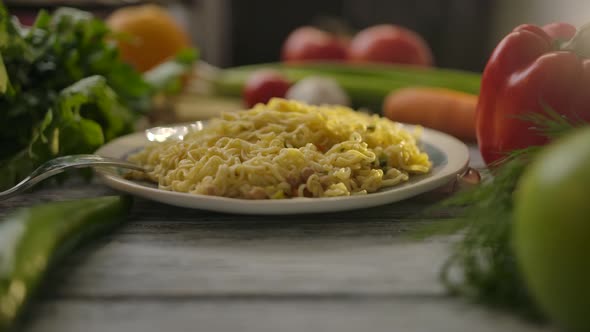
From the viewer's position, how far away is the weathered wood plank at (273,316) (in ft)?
2.98

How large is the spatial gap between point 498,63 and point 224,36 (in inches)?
177

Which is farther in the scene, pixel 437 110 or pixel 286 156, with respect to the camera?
pixel 437 110

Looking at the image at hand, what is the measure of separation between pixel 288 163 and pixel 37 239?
57 centimetres

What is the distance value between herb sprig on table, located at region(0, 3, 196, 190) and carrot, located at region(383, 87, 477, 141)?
1.14 m

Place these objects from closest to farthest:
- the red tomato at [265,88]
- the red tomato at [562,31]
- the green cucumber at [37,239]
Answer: the green cucumber at [37,239] → the red tomato at [562,31] → the red tomato at [265,88]

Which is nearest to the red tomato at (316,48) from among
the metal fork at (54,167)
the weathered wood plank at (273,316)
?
A: the metal fork at (54,167)

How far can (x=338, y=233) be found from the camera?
4.24ft

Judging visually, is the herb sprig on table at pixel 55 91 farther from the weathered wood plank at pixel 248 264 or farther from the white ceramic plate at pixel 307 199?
the weathered wood plank at pixel 248 264

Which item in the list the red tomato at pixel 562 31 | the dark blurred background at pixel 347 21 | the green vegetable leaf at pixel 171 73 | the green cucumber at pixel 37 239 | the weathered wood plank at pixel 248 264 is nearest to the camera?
the green cucumber at pixel 37 239

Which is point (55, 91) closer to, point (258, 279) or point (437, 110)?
point (258, 279)

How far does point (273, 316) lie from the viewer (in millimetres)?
944

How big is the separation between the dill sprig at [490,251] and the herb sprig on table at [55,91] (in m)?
1.04

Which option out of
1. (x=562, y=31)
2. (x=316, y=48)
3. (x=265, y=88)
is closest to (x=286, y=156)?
(x=562, y=31)

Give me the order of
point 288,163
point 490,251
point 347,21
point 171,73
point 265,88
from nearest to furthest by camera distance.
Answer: point 490,251 < point 288,163 < point 171,73 < point 265,88 < point 347,21
